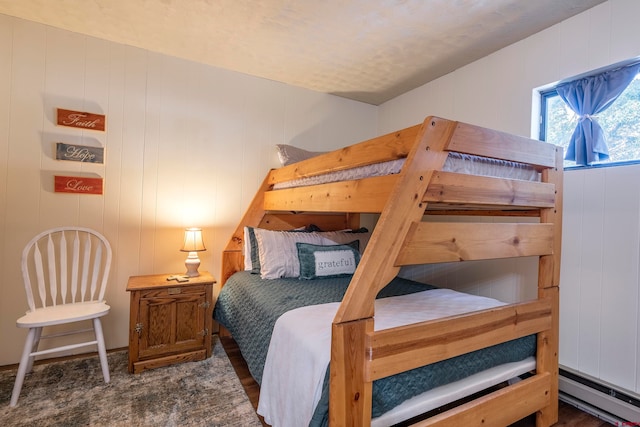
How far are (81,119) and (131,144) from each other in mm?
353

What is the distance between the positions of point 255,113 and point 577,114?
2.51m

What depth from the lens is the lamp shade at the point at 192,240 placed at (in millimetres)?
2458

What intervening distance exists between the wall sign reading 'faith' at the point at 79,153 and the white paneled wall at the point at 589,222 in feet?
10.1

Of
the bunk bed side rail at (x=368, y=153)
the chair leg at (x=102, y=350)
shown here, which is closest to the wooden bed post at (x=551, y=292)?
the bunk bed side rail at (x=368, y=153)

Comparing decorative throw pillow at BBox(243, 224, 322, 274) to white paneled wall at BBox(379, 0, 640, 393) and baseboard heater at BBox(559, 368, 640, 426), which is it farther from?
baseboard heater at BBox(559, 368, 640, 426)

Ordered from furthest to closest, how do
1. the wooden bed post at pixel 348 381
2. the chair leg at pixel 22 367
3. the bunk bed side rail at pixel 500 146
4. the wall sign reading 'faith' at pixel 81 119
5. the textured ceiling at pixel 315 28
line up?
the wall sign reading 'faith' at pixel 81 119 < the textured ceiling at pixel 315 28 < the chair leg at pixel 22 367 < the bunk bed side rail at pixel 500 146 < the wooden bed post at pixel 348 381

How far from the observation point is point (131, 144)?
8.18 feet

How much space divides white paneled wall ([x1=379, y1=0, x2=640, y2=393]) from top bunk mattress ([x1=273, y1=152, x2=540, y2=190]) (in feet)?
1.84

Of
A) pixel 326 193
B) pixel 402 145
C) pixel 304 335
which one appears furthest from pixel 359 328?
pixel 326 193

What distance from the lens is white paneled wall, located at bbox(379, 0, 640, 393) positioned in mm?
1700

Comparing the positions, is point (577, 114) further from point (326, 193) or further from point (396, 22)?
point (326, 193)

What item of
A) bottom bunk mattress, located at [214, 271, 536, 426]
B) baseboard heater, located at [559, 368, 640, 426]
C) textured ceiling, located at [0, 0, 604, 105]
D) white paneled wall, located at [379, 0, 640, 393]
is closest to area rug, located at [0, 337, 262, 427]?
bottom bunk mattress, located at [214, 271, 536, 426]

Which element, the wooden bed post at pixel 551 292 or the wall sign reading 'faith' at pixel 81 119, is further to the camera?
the wall sign reading 'faith' at pixel 81 119

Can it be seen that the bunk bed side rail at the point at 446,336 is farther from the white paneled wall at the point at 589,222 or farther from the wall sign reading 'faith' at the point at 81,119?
the wall sign reading 'faith' at the point at 81,119
